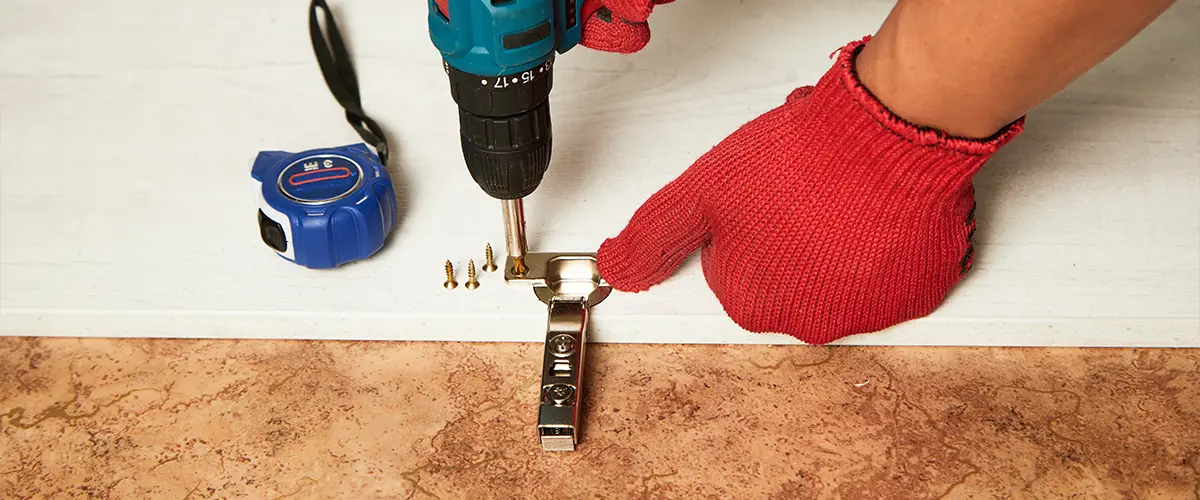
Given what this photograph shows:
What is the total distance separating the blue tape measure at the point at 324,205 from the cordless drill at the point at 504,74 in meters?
0.16

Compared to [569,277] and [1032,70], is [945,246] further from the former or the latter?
Answer: [569,277]

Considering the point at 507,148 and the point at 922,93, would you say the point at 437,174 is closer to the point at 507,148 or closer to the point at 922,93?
the point at 507,148

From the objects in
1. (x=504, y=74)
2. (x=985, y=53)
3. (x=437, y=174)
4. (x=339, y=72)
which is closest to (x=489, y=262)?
(x=437, y=174)

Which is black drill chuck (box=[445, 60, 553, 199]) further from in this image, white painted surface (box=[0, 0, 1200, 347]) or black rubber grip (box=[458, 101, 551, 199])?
white painted surface (box=[0, 0, 1200, 347])

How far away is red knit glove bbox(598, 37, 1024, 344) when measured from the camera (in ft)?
2.66

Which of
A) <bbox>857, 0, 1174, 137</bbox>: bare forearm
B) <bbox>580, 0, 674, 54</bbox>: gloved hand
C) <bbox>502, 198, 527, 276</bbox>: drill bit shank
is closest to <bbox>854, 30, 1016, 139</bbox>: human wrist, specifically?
<bbox>857, 0, 1174, 137</bbox>: bare forearm

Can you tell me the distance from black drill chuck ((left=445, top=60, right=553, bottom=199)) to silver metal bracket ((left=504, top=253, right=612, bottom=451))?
0.14 metres

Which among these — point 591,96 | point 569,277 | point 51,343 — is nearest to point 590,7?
point 569,277

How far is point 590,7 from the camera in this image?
33.2 inches

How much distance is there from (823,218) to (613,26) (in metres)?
0.23

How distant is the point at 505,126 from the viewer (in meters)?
0.80

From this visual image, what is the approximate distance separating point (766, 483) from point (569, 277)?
276 mm

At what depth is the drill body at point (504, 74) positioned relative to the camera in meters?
0.75

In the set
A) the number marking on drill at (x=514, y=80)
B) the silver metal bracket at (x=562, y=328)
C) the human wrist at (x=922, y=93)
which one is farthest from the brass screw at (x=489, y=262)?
the human wrist at (x=922, y=93)
